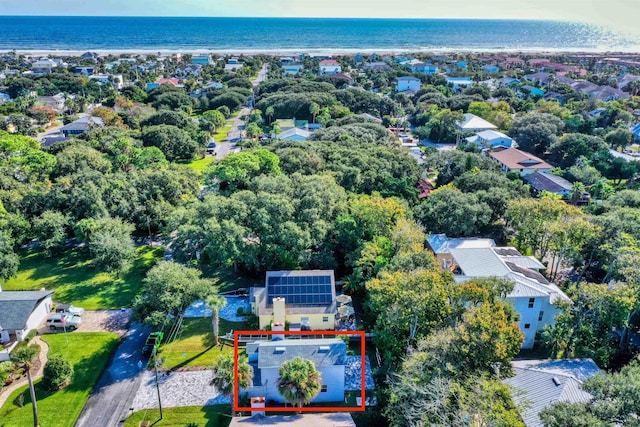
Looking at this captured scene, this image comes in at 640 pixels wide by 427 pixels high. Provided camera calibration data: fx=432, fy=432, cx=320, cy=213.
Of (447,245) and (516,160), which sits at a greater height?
(516,160)

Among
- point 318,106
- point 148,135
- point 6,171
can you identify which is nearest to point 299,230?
point 6,171

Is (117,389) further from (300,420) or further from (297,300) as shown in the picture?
(297,300)

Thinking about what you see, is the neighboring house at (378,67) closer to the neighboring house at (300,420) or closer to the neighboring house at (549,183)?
the neighboring house at (549,183)

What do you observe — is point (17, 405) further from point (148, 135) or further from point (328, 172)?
point (148, 135)

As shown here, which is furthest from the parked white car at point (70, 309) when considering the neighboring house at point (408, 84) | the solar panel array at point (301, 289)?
the neighboring house at point (408, 84)

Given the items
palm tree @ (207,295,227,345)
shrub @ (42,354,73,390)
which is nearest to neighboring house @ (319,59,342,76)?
palm tree @ (207,295,227,345)

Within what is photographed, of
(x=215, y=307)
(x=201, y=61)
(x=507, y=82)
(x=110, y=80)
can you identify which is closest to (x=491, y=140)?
(x=215, y=307)

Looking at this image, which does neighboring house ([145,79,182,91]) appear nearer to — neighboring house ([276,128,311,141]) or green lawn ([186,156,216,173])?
green lawn ([186,156,216,173])

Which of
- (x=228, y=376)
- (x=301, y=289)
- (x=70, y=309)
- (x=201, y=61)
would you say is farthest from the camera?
(x=201, y=61)
